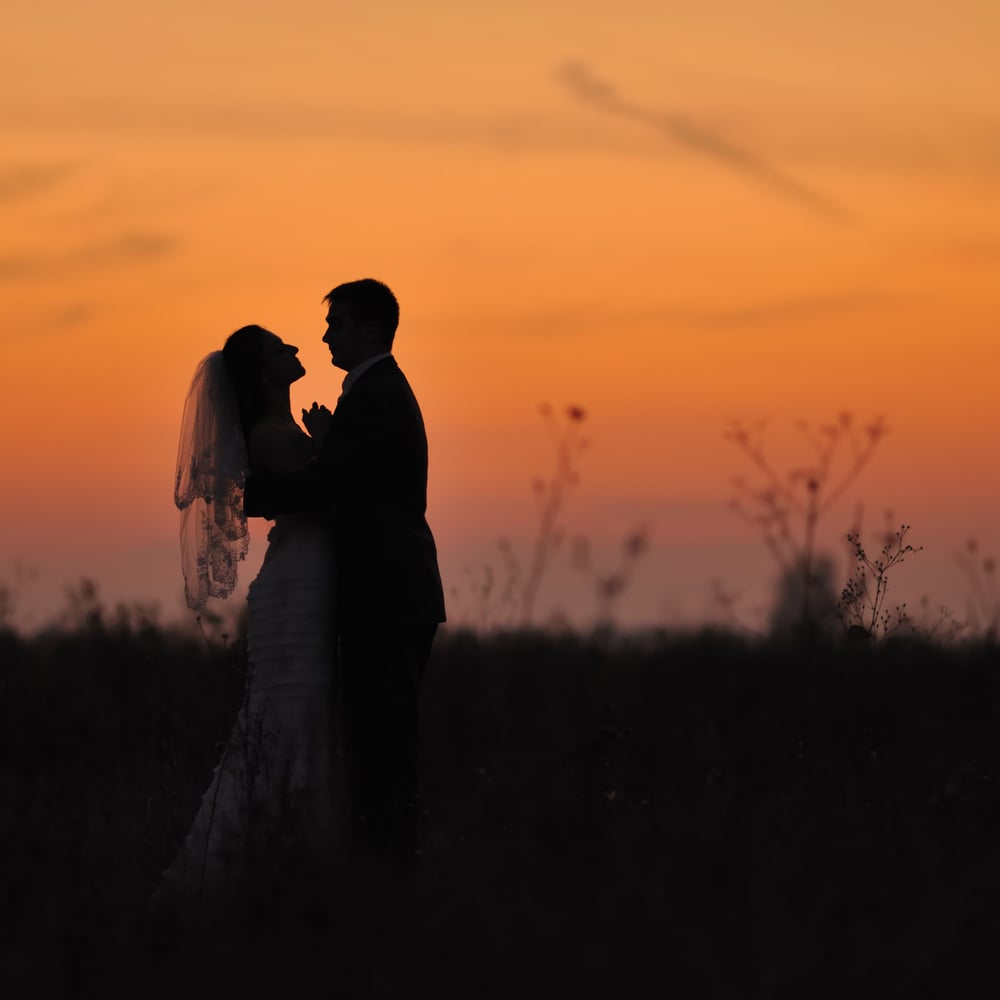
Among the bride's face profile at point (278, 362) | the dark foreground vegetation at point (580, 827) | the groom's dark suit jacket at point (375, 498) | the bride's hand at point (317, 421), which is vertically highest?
the bride's face profile at point (278, 362)

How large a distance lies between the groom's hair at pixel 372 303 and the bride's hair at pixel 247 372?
1.52 ft

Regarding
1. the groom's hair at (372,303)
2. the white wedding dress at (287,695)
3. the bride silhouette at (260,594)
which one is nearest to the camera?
the bride silhouette at (260,594)

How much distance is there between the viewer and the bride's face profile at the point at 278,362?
6.85 metres

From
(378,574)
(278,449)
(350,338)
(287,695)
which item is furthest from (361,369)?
(287,695)

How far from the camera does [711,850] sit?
4.89 meters

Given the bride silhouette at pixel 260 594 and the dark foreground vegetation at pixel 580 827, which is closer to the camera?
the dark foreground vegetation at pixel 580 827

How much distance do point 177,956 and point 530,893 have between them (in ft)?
3.46

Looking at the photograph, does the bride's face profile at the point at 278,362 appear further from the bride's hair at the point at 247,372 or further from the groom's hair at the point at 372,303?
the groom's hair at the point at 372,303

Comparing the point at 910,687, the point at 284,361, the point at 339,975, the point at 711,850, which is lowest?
the point at 339,975

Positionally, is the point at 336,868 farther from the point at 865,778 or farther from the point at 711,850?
the point at 865,778

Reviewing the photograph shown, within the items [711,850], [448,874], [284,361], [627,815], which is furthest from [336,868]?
[284,361]

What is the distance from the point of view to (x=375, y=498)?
6.38m

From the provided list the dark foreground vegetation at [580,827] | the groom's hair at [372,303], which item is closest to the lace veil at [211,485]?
the dark foreground vegetation at [580,827]

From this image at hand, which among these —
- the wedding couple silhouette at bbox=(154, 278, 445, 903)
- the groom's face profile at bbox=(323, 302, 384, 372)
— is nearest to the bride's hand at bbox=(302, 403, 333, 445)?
the wedding couple silhouette at bbox=(154, 278, 445, 903)
